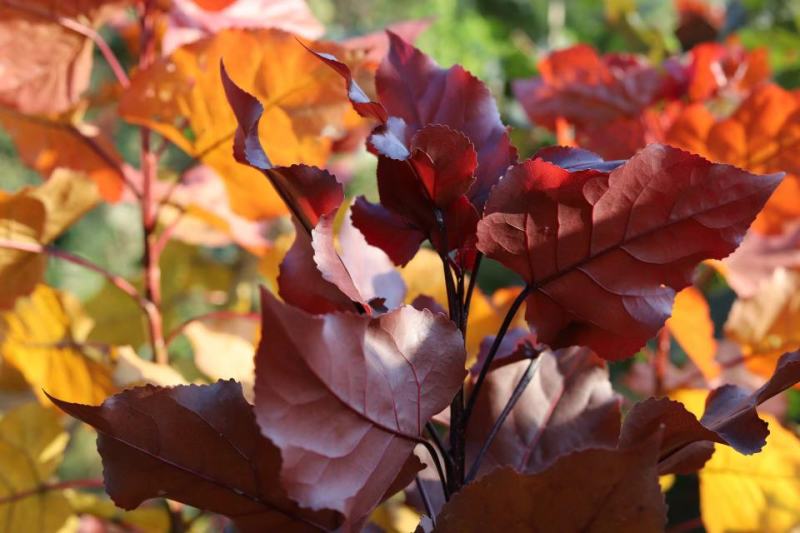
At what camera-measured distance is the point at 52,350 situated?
0.69 meters

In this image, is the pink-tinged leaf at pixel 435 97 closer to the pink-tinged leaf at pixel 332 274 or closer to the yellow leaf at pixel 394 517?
the pink-tinged leaf at pixel 332 274

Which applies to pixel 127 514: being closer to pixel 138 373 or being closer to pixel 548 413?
pixel 138 373

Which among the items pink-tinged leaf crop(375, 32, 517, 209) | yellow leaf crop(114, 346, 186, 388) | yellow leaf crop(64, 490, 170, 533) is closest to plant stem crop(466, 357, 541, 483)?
pink-tinged leaf crop(375, 32, 517, 209)

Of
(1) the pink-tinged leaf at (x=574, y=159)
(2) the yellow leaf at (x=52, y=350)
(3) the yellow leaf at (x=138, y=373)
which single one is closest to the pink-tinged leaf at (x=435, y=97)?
(1) the pink-tinged leaf at (x=574, y=159)

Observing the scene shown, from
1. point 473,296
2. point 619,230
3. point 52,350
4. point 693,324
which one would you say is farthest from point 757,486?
point 52,350

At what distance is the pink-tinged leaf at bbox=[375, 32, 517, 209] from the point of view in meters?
0.42

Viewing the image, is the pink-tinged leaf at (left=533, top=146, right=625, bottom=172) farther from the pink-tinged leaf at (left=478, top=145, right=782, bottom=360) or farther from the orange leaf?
the orange leaf

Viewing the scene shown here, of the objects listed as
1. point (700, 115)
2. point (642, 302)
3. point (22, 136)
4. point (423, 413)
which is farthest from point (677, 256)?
point (22, 136)

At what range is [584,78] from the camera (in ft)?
2.63

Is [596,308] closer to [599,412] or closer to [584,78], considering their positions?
[599,412]

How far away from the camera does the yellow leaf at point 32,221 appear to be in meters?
0.65

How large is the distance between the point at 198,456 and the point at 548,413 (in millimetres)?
198

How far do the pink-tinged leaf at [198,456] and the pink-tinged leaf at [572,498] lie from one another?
68 millimetres

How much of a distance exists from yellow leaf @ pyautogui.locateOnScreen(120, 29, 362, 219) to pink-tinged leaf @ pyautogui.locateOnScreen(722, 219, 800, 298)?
40 centimetres
